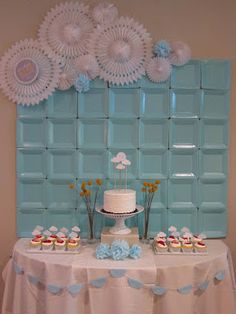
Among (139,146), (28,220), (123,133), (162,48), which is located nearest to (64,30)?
(162,48)

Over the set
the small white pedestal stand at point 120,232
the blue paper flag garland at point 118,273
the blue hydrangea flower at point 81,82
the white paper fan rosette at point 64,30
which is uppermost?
the white paper fan rosette at point 64,30

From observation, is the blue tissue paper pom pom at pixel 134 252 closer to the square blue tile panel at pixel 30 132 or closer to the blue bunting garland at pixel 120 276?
the blue bunting garland at pixel 120 276

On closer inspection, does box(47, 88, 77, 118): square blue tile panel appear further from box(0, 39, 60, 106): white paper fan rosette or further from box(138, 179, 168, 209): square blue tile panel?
box(138, 179, 168, 209): square blue tile panel

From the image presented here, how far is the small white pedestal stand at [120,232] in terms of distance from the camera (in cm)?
168

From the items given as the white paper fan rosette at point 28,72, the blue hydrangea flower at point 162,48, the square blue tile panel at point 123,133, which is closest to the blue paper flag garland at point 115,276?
the square blue tile panel at point 123,133

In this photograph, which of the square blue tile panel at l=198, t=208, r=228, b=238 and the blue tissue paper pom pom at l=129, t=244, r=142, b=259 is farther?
the square blue tile panel at l=198, t=208, r=228, b=238

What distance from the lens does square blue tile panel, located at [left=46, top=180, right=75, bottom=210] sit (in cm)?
190

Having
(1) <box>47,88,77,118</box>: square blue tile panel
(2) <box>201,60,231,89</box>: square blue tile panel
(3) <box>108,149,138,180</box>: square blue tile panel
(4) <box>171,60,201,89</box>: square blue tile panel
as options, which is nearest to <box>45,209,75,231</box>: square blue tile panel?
(3) <box>108,149,138,180</box>: square blue tile panel

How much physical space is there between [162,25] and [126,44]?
245mm

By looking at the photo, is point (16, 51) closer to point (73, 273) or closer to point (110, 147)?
point (110, 147)

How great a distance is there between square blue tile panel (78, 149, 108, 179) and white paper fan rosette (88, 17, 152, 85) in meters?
0.41

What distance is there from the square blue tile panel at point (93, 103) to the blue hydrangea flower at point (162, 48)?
1.15ft

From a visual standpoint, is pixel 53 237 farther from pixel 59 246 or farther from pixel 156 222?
pixel 156 222

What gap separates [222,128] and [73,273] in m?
1.12
